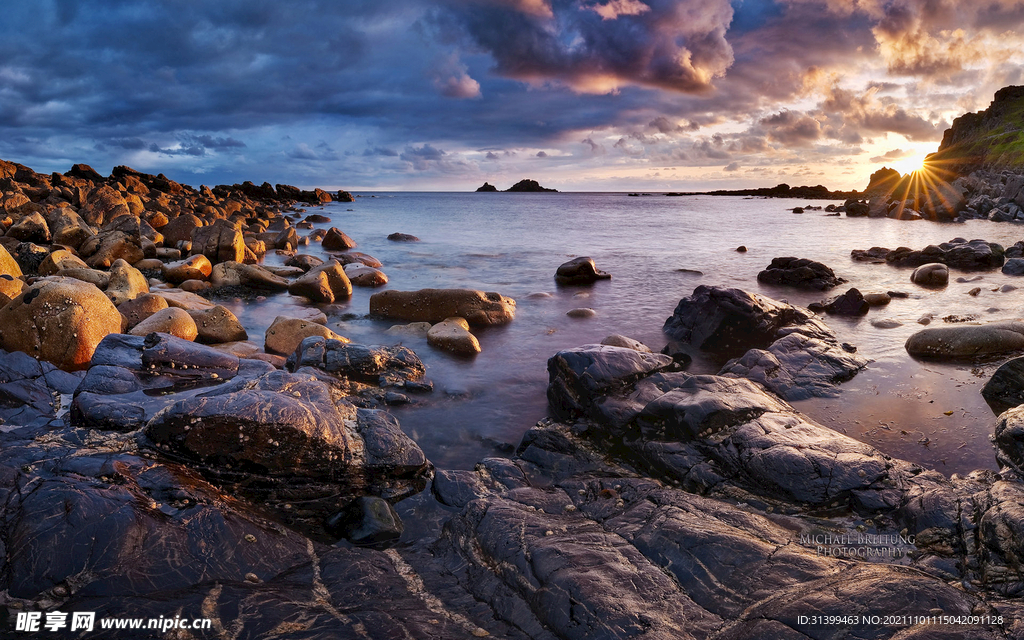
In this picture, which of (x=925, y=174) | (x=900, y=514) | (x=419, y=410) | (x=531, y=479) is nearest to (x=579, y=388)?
(x=531, y=479)

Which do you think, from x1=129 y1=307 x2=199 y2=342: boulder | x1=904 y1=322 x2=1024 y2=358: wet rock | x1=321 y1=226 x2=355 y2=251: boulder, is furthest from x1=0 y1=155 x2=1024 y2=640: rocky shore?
x1=321 y1=226 x2=355 y2=251: boulder

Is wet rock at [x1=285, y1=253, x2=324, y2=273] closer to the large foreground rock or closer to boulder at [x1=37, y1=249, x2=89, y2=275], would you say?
boulder at [x1=37, y1=249, x2=89, y2=275]

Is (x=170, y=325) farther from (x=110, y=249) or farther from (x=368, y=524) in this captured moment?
(x=110, y=249)

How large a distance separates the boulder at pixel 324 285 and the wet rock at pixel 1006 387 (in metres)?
12.7

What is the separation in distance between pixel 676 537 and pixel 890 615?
1.26m

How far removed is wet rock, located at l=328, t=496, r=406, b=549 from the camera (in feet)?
13.4

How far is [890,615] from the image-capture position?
2.82 meters

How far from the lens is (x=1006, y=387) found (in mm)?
6496

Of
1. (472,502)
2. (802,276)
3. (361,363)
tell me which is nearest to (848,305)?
(802,276)

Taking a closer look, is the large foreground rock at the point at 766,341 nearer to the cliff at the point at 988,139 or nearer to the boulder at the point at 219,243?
the boulder at the point at 219,243

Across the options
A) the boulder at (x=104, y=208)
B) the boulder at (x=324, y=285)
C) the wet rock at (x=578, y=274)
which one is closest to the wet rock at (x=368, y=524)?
the boulder at (x=324, y=285)

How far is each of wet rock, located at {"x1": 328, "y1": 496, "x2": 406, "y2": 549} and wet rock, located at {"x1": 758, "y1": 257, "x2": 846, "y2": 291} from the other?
1555 centimetres

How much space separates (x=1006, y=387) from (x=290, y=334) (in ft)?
33.9

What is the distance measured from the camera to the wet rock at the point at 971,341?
8.09m
